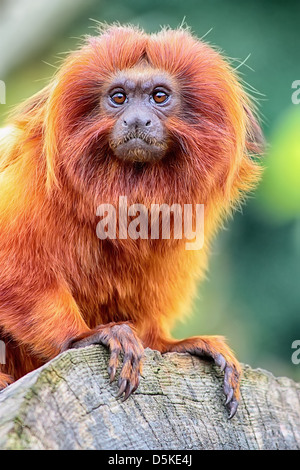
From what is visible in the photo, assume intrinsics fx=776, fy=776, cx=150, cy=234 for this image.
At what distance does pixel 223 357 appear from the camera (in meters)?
2.78

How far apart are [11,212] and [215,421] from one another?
3.71 ft

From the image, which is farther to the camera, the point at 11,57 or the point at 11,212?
the point at 11,57

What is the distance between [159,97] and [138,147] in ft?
0.83

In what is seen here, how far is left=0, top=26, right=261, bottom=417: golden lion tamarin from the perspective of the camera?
9.50 feet

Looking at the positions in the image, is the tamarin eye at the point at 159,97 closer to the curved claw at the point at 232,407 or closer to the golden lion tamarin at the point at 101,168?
the golden lion tamarin at the point at 101,168

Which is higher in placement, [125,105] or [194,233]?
[125,105]

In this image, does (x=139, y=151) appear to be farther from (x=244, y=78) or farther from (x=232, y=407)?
(x=244, y=78)

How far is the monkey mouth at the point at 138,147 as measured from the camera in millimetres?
2785

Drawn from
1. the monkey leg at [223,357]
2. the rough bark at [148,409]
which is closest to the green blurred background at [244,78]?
the monkey leg at [223,357]

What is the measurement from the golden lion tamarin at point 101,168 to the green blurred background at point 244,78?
1.24 metres

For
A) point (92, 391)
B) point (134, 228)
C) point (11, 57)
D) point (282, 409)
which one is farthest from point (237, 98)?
point (11, 57)

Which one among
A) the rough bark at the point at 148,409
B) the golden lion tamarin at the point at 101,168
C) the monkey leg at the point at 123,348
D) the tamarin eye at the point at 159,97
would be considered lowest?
the rough bark at the point at 148,409
